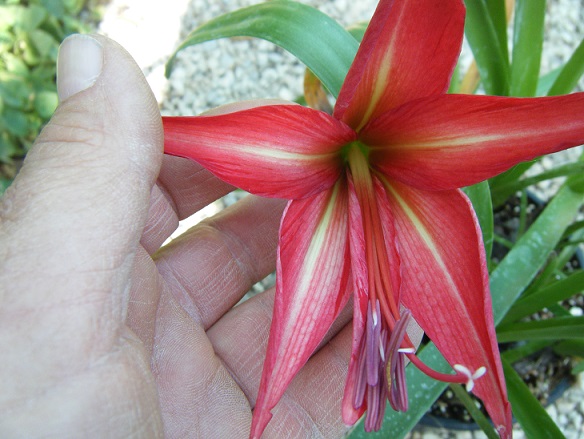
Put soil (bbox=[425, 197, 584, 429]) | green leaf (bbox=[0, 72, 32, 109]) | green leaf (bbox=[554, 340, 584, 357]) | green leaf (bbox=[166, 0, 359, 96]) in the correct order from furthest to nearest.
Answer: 1. green leaf (bbox=[0, 72, 32, 109])
2. soil (bbox=[425, 197, 584, 429])
3. green leaf (bbox=[554, 340, 584, 357])
4. green leaf (bbox=[166, 0, 359, 96])

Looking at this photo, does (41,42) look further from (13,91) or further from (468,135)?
(468,135)

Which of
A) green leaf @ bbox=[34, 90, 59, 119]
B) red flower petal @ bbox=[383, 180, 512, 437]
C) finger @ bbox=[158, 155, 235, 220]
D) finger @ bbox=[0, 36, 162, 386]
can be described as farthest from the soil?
green leaf @ bbox=[34, 90, 59, 119]

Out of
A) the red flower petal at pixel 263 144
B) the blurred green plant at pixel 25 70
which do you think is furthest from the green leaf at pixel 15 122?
the red flower petal at pixel 263 144

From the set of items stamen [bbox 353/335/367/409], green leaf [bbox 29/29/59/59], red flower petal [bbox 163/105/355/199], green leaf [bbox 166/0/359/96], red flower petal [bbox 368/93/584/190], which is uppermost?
green leaf [bbox 166/0/359/96]

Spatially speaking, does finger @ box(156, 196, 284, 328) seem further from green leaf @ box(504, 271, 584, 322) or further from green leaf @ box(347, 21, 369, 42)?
green leaf @ box(504, 271, 584, 322)

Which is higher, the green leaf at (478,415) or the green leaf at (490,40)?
the green leaf at (490,40)

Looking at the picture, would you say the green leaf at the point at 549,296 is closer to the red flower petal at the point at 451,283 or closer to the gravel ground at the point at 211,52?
the red flower petal at the point at 451,283
